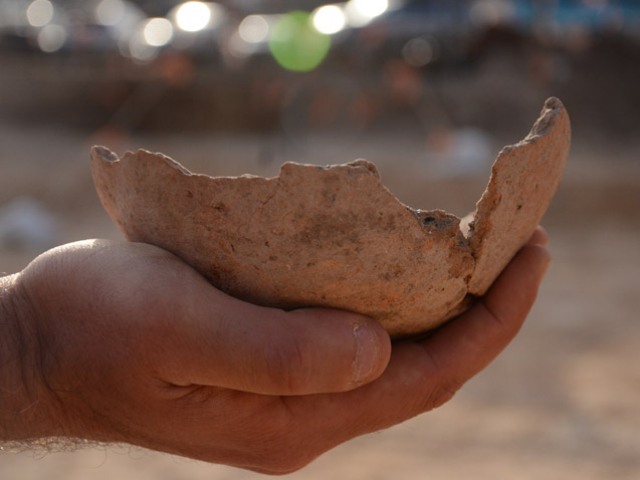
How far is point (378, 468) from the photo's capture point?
428 cm

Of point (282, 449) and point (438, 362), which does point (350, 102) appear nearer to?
point (438, 362)

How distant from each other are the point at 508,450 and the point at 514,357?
1.45m

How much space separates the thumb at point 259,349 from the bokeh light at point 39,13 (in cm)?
1464

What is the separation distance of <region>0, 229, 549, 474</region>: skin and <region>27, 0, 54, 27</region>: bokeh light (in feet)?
47.4

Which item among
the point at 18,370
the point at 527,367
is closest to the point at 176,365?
the point at 18,370

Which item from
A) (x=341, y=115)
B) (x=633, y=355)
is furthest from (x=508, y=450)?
(x=341, y=115)

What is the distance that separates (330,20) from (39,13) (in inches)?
255

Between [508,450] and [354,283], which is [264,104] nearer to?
[508,450]

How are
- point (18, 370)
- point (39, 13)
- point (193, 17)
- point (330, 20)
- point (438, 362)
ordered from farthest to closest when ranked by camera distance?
point (39, 13)
point (193, 17)
point (330, 20)
point (438, 362)
point (18, 370)

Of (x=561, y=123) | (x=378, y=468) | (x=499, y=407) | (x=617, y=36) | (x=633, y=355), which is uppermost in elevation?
(x=617, y=36)

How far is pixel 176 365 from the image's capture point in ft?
5.62

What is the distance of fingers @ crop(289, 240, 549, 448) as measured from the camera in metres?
1.95

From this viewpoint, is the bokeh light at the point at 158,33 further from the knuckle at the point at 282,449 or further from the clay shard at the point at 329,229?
the knuckle at the point at 282,449

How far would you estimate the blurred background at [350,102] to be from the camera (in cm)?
907
